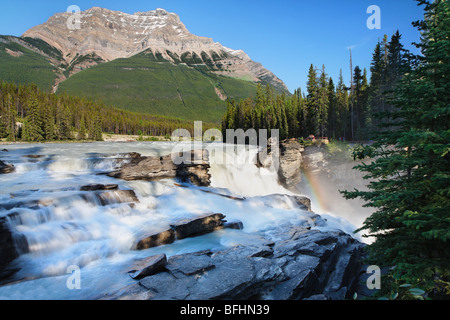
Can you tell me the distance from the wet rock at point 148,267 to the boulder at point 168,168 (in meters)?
12.2

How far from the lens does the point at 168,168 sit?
22719mm

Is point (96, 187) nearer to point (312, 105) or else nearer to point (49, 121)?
point (312, 105)

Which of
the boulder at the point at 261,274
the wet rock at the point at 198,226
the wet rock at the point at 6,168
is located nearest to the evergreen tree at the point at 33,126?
the wet rock at the point at 6,168

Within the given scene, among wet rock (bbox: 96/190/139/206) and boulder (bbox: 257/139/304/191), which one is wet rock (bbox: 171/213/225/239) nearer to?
wet rock (bbox: 96/190/139/206)

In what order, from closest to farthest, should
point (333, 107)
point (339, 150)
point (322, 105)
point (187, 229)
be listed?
point (187, 229)
point (339, 150)
point (322, 105)
point (333, 107)

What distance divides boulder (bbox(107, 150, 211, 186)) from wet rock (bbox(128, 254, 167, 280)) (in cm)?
1222

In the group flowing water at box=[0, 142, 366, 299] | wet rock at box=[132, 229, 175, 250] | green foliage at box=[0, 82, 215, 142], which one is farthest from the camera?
green foliage at box=[0, 82, 215, 142]

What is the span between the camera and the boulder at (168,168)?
20.8m

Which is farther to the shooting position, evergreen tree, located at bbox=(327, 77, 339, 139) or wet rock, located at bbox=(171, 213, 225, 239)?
evergreen tree, located at bbox=(327, 77, 339, 139)

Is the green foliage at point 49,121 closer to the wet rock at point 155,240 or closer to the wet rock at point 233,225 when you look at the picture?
the wet rock at point 155,240

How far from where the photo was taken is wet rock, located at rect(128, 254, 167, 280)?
27.5ft

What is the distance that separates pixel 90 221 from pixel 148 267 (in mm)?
5698

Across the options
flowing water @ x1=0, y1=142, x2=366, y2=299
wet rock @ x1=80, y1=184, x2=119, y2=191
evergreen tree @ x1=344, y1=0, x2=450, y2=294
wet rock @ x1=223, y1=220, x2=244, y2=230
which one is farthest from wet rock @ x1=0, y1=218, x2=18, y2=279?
evergreen tree @ x1=344, y1=0, x2=450, y2=294

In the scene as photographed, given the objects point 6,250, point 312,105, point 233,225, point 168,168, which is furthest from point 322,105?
point 6,250
